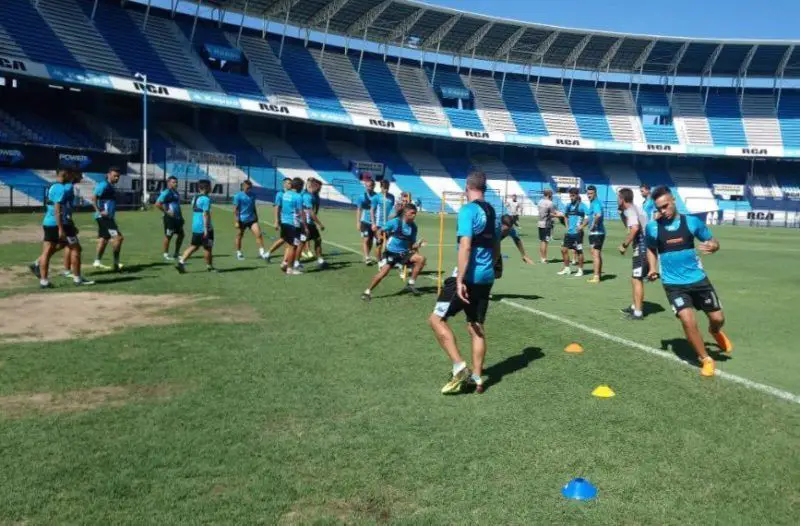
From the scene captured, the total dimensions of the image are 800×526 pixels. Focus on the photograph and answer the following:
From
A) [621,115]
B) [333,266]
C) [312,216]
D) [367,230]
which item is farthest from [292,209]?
[621,115]

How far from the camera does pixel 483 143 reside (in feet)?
196

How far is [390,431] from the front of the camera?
4953 mm

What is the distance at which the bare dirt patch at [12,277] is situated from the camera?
453 inches

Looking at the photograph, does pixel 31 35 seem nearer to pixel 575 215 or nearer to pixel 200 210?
pixel 200 210

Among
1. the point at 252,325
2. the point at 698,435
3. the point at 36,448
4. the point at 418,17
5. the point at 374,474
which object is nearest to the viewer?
the point at 374,474

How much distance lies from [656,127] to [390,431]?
63.7 meters

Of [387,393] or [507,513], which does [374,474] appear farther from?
[387,393]

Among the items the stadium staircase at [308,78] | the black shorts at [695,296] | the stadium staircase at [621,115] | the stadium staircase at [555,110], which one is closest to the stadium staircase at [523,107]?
the stadium staircase at [555,110]

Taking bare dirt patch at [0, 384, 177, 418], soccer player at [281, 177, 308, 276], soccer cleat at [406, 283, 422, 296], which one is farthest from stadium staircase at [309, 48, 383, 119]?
bare dirt patch at [0, 384, 177, 418]

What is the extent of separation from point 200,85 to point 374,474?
46939mm

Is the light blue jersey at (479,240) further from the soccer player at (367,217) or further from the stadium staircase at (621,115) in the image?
the stadium staircase at (621,115)

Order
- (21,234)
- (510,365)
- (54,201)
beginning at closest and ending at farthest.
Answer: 1. (510,365)
2. (54,201)
3. (21,234)

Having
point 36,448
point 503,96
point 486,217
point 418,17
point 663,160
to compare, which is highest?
point 418,17

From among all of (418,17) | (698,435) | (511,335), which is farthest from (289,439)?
(418,17)
